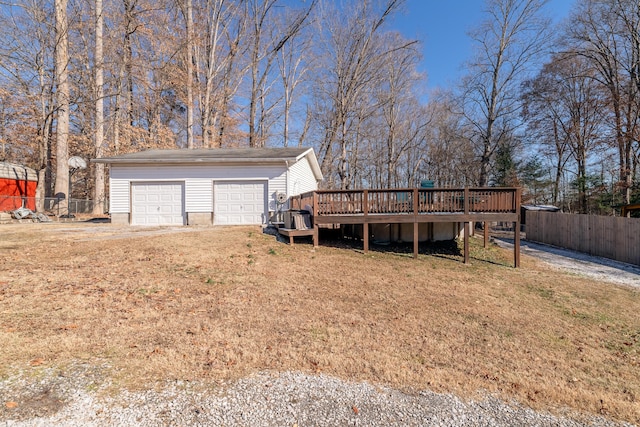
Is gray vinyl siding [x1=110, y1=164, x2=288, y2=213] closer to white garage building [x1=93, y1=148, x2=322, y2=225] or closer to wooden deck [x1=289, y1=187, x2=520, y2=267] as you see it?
white garage building [x1=93, y1=148, x2=322, y2=225]

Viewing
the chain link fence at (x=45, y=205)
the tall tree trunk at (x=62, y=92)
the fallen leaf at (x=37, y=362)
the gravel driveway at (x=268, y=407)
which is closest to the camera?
the gravel driveway at (x=268, y=407)

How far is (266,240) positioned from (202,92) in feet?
49.7

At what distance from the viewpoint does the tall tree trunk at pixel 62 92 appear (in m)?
14.6

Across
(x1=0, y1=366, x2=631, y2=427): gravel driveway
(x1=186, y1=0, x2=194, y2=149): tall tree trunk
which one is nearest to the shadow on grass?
(x1=0, y1=366, x2=631, y2=427): gravel driveway

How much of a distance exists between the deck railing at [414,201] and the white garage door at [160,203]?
6.15 meters

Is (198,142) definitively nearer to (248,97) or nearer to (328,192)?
(248,97)

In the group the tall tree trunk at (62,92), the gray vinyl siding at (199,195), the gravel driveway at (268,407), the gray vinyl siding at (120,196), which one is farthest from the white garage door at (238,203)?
the gravel driveway at (268,407)

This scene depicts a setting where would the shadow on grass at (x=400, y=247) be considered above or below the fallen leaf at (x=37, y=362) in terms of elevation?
above

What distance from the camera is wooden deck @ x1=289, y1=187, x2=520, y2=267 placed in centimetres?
922

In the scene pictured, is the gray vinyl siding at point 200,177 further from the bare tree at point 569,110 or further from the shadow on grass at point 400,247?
the bare tree at point 569,110

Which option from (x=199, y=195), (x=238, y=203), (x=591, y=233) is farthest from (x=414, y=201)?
(x=591, y=233)

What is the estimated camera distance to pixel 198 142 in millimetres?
22828

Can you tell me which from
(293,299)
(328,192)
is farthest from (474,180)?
(293,299)

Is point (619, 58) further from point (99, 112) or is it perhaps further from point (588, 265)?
point (99, 112)
